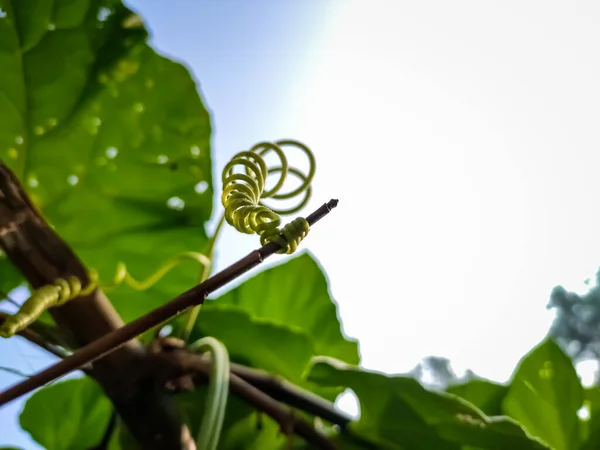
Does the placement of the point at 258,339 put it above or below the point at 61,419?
above

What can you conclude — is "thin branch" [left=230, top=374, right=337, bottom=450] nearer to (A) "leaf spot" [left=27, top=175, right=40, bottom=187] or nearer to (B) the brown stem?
(B) the brown stem

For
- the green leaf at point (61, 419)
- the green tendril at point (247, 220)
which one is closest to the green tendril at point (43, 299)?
the green tendril at point (247, 220)

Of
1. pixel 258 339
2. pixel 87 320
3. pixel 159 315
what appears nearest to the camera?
pixel 159 315

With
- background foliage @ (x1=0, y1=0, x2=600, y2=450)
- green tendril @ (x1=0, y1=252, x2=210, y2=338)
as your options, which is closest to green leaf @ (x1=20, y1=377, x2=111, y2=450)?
background foliage @ (x1=0, y1=0, x2=600, y2=450)

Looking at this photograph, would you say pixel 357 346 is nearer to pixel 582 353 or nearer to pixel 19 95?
pixel 19 95

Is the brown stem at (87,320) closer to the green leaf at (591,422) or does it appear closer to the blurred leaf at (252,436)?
the blurred leaf at (252,436)

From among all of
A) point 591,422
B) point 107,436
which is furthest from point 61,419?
point 591,422

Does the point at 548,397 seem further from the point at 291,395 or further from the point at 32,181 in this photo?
the point at 32,181
